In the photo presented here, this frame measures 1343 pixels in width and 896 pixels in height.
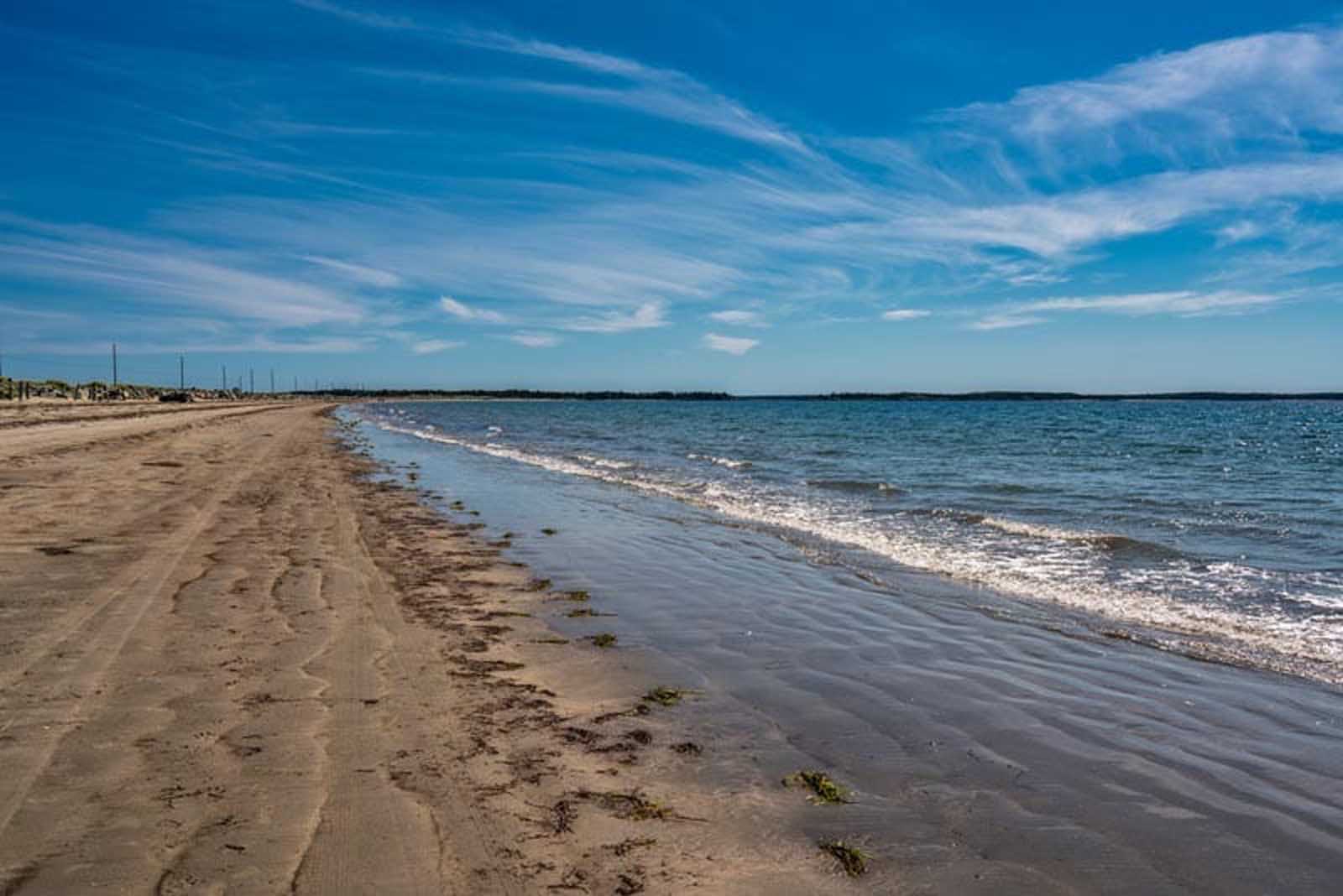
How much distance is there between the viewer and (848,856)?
3748 mm

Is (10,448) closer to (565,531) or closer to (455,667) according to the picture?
(565,531)

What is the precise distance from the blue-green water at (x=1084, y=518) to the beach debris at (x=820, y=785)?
15.4 feet

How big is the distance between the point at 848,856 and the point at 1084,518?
1492 cm

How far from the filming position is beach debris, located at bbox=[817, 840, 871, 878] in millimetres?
3629

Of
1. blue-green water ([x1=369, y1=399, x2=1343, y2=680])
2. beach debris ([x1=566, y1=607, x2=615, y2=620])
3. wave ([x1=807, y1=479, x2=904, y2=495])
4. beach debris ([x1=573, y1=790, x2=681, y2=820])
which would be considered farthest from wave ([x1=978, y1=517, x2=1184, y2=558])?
beach debris ([x1=573, y1=790, x2=681, y2=820])

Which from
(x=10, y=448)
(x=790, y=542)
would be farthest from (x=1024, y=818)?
(x=10, y=448)

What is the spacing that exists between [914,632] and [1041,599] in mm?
2443

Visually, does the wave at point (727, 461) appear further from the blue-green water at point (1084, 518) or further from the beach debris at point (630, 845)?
the beach debris at point (630, 845)

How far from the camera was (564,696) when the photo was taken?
19.1ft

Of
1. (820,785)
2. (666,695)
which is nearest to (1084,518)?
(666,695)

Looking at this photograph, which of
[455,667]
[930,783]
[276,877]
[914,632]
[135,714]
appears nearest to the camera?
[276,877]

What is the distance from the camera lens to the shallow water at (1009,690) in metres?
3.95

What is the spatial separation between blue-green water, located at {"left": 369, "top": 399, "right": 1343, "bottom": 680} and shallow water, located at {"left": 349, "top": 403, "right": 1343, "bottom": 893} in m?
0.12

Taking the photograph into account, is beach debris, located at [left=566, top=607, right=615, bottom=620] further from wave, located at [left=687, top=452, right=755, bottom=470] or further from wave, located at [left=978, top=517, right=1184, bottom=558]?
wave, located at [left=687, top=452, right=755, bottom=470]
